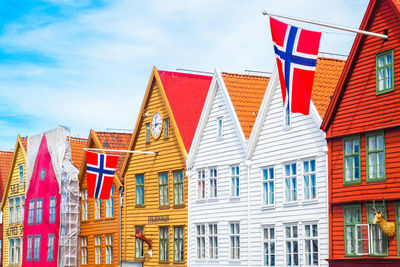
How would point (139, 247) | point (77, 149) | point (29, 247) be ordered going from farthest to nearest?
point (29, 247)
point (77, 149)
point (139, 247)

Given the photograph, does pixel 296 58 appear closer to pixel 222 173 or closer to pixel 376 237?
pixel 376 237

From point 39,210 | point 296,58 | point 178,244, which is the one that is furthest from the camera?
point 39,210

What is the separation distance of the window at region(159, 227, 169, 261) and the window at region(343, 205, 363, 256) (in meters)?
16.6

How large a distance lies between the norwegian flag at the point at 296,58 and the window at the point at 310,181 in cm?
694

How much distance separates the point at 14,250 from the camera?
6906 cm

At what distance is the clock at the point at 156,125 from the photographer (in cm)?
4916

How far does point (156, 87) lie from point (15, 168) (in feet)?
80.5

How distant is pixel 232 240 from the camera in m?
42.3

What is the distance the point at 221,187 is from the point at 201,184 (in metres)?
2.16

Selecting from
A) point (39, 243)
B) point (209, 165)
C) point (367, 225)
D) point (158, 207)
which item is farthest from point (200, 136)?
point (39, 243)

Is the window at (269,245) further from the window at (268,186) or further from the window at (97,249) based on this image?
the window at (97,249)

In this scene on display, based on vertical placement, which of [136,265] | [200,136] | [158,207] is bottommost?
[136,265]

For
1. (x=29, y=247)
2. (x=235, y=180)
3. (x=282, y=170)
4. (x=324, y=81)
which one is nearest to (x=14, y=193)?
(x=29, y=247)

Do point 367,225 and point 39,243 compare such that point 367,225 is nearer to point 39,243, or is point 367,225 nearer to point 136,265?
point 136,265
